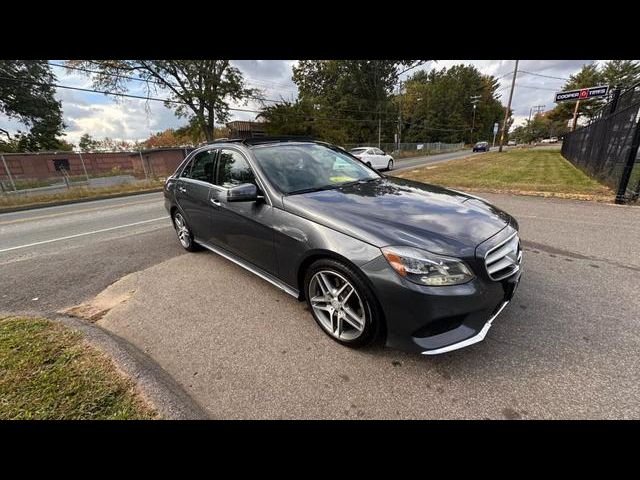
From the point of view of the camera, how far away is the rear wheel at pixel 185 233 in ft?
14.5

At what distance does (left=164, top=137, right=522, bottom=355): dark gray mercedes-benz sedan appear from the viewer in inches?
74.9

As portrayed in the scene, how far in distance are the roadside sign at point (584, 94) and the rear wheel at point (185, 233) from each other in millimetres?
31877

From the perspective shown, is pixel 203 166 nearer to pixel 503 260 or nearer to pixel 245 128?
pixel 503 260

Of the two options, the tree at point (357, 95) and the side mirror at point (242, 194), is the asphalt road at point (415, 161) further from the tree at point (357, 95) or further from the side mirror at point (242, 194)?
the side mirror at point (242, 194)

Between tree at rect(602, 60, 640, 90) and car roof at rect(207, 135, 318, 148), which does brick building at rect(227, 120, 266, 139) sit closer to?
car roof at rect(207, 135, 318, 148)

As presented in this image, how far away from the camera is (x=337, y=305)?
7.54 feet

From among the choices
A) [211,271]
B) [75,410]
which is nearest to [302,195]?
[211,271]

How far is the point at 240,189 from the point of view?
264cm

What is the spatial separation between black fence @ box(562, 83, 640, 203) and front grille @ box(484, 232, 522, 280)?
247 inches

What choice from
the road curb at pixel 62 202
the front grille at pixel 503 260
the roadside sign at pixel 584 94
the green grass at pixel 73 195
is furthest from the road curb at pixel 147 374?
the roadside sign at pixel 584 94

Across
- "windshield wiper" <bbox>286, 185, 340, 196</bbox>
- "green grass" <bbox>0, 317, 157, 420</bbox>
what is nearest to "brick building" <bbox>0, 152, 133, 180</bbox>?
"green grass" <bbox>0, 317, 157, 420</bbox>

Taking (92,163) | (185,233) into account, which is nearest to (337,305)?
(185,233)

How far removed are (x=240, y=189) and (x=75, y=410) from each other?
191 cm
